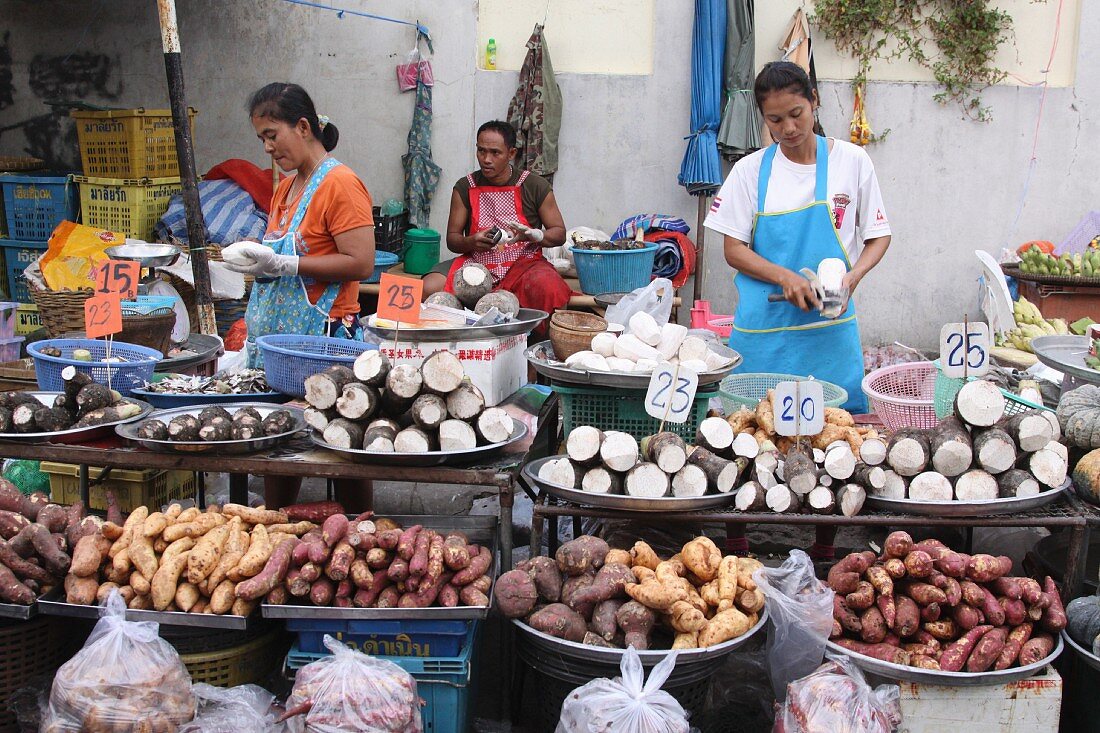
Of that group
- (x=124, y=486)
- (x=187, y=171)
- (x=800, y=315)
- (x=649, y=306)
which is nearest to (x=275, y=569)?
(x=124, y=486)

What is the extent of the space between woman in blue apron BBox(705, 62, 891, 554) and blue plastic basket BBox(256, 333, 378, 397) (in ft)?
5.34

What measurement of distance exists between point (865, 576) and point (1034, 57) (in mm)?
6209

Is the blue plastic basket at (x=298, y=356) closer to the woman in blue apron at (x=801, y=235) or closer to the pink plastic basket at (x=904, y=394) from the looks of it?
the woman in blue apron at (x=801, y=235)

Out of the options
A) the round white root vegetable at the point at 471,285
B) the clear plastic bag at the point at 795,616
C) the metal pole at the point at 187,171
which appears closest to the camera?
the clear plastic bag at the point at 795,616

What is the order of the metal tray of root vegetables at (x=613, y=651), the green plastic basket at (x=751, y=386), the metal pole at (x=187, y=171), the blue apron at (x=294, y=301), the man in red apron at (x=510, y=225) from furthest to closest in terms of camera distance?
the man in red apron at (x=510, y=225) → the metal pole at (x=187, y=171) → the blue apron at (x=294, y=301) → the green plastic basket at (x=751, y=386) → the metal tray of root vegetables at (x=613, y=651)

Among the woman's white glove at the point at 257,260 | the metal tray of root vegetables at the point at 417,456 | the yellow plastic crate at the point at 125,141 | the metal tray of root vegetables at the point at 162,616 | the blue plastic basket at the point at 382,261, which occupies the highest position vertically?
the yellow plastic crate at the point at 125,141

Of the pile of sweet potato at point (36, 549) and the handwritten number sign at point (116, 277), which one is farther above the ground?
the handwritten number sign at point (116, 277)

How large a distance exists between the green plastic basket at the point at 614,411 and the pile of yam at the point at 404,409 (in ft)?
0.87

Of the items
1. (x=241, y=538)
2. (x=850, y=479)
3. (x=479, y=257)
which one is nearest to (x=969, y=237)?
(x=479, y=257)

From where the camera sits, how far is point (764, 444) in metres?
3.05

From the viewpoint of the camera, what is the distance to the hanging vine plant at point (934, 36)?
733cm

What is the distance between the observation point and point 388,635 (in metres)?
2.82

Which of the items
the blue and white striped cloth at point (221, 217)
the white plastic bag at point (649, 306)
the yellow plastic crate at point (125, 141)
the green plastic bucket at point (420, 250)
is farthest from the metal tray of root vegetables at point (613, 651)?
the yellow plastic crate at point (125, 141)

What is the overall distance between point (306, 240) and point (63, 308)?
2.52 metres
